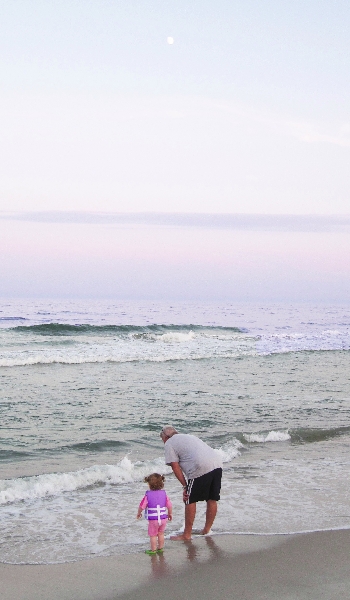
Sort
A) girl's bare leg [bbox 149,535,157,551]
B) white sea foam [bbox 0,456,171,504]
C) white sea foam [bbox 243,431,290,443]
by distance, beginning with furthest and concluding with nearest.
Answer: white sea foam [bbox 243,431,290,443] < white sea foam [bbox 0,456,171,504] < girl's bare leg [bbox 149,535,157,551]

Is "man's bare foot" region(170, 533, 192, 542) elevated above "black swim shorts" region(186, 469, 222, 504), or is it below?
below

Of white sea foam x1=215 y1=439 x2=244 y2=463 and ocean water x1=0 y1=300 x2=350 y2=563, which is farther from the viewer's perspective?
white sea foam x1=215 y1=439 x2=244 y2=463

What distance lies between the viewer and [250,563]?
599 centimetres

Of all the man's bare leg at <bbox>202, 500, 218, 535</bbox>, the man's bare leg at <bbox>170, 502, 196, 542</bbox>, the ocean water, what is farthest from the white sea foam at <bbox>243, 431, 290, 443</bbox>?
the man's bare leg at <bbox>170, 502, 196, 542</bbox>

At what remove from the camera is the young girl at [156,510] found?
6.28 m

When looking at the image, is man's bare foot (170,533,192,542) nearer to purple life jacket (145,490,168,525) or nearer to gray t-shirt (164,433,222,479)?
purple life jacket (145,490,168,525)

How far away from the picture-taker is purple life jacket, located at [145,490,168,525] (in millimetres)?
6323

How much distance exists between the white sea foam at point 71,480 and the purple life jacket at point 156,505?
258cm

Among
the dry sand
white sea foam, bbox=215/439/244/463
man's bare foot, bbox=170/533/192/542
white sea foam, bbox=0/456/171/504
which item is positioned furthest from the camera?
A: white sea foam, bbox=215/439/244/463

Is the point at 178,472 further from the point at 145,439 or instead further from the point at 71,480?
the point at 145,439

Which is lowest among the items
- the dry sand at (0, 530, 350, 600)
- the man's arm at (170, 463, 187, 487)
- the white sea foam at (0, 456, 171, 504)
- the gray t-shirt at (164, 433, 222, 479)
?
the white sea foam at (0, 456, 171, 504)

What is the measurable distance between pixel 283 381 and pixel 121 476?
39.4 ft

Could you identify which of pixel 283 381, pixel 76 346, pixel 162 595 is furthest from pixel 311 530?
pixel 76 346

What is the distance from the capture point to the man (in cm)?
675
